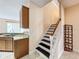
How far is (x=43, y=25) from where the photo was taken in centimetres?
664

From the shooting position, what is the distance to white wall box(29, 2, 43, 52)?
5480 mm

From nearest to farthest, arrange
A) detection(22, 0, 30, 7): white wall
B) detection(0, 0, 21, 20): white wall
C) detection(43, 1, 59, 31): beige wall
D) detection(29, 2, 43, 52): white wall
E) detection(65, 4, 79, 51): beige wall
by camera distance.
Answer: detection(22, 0, 30, 7): white wall, detection(0, 0, 21, 20): white wall, detection(29, 2, 43, 52): white wall, detection(65, 4, 79, 51): beige wall, detection(43, 1, 59, 31): beige wall

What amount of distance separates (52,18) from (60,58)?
3.75 meters

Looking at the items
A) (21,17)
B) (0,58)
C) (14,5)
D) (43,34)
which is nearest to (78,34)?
(43,34)

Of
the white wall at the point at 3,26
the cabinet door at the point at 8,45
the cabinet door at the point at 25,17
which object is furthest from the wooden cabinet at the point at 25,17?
the cabinet door at the point at 8,45

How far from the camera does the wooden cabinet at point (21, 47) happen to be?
4338 mm

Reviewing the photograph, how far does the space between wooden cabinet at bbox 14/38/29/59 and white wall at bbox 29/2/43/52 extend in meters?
0.35

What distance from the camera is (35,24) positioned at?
5.82 meters

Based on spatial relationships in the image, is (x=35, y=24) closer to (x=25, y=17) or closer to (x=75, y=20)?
(x=25, y=17)

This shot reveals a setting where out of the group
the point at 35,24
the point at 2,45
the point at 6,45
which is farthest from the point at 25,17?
the point at 2,45

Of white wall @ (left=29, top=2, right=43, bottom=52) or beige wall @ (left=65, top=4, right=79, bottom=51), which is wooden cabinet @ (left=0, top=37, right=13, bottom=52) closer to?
white wall @ (left=29, top=2, right=43, bottom=52)

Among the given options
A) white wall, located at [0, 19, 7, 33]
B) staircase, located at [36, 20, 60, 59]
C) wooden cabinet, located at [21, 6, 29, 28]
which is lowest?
staircase, located at [36, 20, 60, 59]

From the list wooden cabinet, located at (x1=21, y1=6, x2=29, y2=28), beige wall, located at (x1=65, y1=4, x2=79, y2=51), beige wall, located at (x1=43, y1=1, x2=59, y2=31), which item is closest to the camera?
wooden cabinet, located at (x1=21, y1=6, x2=29, y2=28)

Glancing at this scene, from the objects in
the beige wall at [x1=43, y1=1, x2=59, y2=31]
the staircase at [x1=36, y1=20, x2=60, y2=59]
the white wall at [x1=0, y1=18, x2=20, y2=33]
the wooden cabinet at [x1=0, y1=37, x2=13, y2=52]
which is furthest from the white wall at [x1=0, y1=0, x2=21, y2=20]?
the beige wall at [x1=43, y1=1, x2=59, y2=31]
